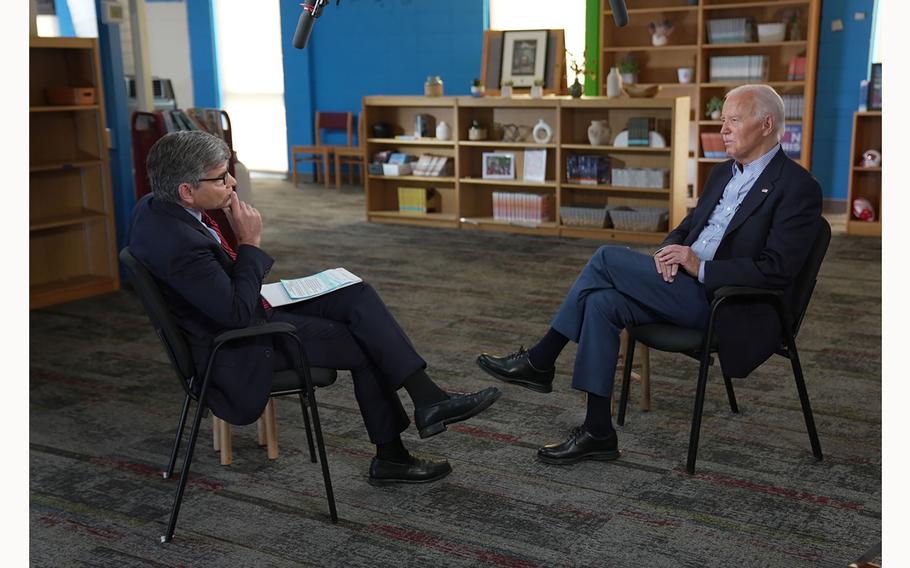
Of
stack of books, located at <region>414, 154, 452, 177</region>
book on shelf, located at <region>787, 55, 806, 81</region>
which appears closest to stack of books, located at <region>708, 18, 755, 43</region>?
book on shelf, located at <region>787, 55, 806, 81</region>

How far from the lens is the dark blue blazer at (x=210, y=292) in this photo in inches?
106

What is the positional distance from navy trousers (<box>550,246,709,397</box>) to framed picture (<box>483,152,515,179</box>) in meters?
5.00

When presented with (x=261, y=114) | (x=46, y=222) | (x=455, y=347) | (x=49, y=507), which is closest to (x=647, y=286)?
(x=455, y=347)

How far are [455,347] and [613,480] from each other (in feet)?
5.84

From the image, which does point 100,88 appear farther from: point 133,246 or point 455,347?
point 133,246

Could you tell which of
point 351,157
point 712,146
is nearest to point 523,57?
point 712,146

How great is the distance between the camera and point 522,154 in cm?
835

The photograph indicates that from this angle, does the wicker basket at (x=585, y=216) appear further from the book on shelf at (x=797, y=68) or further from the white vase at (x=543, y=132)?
the book on shelf at (x=797, y=68)

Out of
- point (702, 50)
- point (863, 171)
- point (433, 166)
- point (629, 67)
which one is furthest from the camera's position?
point (629, 67)

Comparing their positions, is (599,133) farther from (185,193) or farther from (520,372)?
(185,193)

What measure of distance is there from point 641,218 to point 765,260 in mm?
4589

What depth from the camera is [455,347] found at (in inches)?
191

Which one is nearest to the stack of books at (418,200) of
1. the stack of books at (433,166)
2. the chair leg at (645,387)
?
the stack of books at (433,166)

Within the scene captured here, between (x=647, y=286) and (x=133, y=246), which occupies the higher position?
(x=133, y=246)
